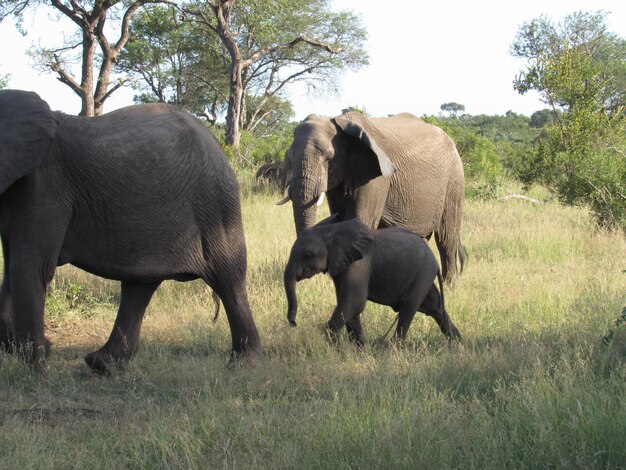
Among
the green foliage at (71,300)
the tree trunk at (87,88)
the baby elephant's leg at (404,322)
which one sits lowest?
the green foliage at (71,300)

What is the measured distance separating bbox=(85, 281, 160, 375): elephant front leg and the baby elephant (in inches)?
42.0

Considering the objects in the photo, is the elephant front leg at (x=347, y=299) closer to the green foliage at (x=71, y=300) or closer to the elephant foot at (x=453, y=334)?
the elephant foot at (x=453, y=334)

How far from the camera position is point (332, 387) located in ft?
16.5

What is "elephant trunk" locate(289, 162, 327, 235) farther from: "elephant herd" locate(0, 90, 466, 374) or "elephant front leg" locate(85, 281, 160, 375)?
"elephant front leg" locate(85, 281, 160, 375)

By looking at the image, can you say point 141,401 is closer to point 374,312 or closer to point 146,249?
point 146,249

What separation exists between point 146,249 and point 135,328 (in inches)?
28.0

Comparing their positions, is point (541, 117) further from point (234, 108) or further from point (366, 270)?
point (366, 270)

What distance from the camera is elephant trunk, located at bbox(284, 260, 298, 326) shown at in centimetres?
592

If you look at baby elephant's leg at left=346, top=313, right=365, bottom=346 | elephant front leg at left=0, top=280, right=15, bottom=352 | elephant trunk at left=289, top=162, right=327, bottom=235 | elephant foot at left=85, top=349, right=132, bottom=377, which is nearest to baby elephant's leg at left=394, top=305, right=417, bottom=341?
baby elephant's leg at left=346, top=313, right=365, bottom=346

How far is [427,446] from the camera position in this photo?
3.80 meters

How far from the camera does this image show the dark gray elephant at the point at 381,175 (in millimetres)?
7645

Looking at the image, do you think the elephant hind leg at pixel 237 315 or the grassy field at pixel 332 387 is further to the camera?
the elephant hind leg at pixel 237 315

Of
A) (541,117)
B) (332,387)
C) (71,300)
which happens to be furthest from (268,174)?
(541,117)

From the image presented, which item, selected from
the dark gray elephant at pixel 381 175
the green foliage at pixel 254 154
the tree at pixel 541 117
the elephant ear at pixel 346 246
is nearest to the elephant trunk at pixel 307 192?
the dark gray elephant at pixel 381 175
